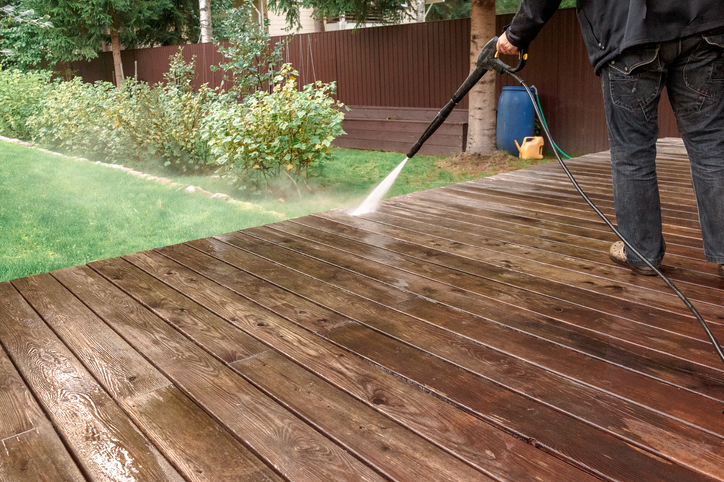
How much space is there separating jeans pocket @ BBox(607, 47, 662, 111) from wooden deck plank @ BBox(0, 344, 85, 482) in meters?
1.96

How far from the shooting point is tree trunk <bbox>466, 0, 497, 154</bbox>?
7188 mm

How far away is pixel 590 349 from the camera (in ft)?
5.65

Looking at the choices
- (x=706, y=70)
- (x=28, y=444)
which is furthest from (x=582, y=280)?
(x=28, y=444)

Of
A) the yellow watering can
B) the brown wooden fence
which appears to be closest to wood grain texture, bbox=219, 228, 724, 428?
the yellow watering can

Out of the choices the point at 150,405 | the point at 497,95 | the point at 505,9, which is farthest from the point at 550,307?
the point at 505,9

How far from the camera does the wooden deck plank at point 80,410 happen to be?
1.28m

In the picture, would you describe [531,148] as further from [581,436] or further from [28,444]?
[28,444]

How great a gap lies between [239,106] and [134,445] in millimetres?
4530

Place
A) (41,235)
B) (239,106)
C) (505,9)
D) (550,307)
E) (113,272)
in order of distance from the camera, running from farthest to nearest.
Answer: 1. (505,9)
2. (239,106)
3. (41,235)
4. (113,272)
5. (550,307)

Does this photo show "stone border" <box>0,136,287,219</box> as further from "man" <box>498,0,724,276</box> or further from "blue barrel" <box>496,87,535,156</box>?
"blue barrel" <box>496,87,535,156</box>

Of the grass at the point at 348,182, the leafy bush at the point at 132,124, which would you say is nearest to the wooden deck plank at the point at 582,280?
the grass at the point at 348,182

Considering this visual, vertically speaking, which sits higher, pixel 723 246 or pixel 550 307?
pixel 723 246

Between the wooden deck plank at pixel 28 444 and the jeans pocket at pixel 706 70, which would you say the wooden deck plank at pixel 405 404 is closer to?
the wooden deck plank at pixel 28 444

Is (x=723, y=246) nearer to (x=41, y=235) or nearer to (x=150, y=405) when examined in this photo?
(x=150, y=405)
